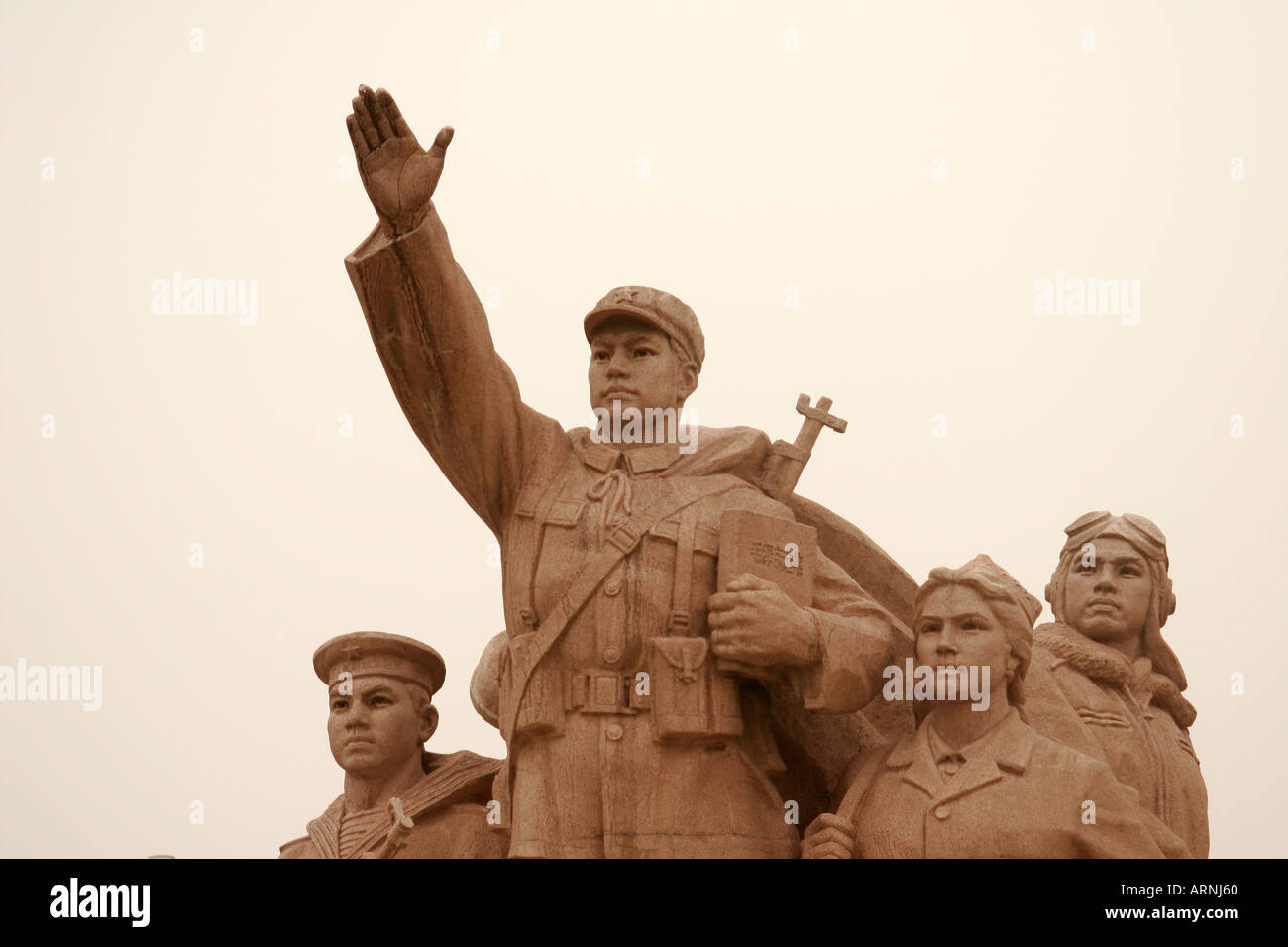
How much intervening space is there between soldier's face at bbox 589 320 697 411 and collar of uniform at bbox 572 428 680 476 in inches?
7.9

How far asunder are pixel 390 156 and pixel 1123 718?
4.76m

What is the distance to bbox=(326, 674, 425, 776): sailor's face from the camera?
11.8 meters

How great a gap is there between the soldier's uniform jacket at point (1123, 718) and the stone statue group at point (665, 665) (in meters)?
0.03

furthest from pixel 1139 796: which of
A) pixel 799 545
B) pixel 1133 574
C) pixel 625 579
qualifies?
pixel 625 579

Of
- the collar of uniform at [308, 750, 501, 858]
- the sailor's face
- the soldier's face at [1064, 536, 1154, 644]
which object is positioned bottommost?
the collar of uniform at [308, 750, 501, 858]

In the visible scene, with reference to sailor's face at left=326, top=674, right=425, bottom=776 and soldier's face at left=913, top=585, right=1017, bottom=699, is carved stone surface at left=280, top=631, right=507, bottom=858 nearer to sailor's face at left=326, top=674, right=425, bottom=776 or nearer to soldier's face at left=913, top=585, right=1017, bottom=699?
sailor's face at left=326, top=674, right=425, bottom=776

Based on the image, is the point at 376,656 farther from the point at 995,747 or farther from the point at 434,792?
the point at 995,747

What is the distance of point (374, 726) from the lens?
11.8m

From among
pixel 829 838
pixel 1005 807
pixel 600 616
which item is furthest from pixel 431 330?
pixel 1005 807

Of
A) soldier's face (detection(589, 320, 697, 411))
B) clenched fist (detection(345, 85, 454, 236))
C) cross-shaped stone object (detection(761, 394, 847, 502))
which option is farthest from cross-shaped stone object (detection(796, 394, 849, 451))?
clenched fist (detection(345, 85, 454, 236))

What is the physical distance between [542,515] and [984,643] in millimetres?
2156

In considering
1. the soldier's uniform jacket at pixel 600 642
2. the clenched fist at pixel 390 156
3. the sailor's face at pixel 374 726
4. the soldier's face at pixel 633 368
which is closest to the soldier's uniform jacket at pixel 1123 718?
the soldier's uniform jacket at pixel 600 642

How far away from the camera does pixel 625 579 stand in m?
10.9
